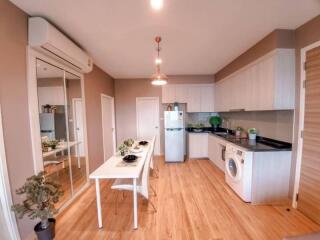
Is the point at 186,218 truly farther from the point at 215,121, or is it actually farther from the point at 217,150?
the point at 215,121

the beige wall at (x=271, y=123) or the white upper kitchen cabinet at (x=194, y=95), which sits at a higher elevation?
the white upper kitchen cabinet at (x=194, y=95)

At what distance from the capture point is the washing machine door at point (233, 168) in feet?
8.51

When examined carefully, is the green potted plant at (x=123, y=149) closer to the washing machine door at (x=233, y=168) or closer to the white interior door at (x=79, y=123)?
the white interior door at (x=79, y=123)

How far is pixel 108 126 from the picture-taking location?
4.70 m

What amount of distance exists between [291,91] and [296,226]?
1.78m

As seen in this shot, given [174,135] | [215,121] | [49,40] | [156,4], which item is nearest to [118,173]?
[49,40]

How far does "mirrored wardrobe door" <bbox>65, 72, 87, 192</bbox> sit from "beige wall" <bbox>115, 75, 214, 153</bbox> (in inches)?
88.6

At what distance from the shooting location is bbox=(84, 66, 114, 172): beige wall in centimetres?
331

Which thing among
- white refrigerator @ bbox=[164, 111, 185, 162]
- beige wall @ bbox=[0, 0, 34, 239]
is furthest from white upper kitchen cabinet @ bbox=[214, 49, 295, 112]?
beige wall @ bbox=[0, 0, 34, 239]

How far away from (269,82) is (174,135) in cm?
267

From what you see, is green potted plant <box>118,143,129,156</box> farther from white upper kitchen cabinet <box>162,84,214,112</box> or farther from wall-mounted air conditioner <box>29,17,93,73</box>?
white upper kitchen cabinet <box>162,84,214,112</box>

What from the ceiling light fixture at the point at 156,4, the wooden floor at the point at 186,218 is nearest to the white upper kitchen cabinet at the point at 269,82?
the wooden floor at the point at 186,218

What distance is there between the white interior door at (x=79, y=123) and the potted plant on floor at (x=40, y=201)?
143cm

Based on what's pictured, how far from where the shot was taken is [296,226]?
6.53 feet
